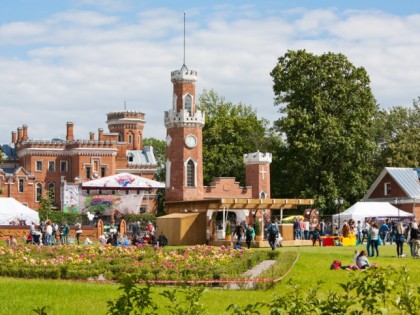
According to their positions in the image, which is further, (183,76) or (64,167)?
(64,167)

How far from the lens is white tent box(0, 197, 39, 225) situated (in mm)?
53781

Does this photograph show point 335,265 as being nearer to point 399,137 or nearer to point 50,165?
point 399,137

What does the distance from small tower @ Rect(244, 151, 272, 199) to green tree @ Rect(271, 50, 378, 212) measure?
28.7 feet

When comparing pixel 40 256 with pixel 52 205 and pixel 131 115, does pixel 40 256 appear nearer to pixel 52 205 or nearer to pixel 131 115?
pixel 52 205

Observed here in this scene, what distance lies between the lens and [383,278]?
37.3 ft

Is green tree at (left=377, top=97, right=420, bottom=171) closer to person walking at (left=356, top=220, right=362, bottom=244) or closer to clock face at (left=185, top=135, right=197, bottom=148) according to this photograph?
clock face at (left=185, top=135, right=197, bottom=148)

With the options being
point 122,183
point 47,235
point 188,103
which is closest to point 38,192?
point 122,183

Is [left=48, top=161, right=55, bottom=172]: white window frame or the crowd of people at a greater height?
[left=48, top=161, right=55, bottom=172]: white window frame

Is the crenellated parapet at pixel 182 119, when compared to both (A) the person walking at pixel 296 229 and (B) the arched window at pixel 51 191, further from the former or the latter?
(B) the arched window at pixel 51 191

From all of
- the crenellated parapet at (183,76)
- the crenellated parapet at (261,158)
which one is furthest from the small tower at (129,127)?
the crenellated parapet at (183,76)

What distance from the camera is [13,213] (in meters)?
54.1

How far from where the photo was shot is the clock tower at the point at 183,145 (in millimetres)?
63812

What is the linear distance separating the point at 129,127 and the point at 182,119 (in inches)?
1440

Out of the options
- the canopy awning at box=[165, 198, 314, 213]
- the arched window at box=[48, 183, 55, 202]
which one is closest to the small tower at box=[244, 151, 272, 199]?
the arched window at box=[48, 183, 55, 202]
